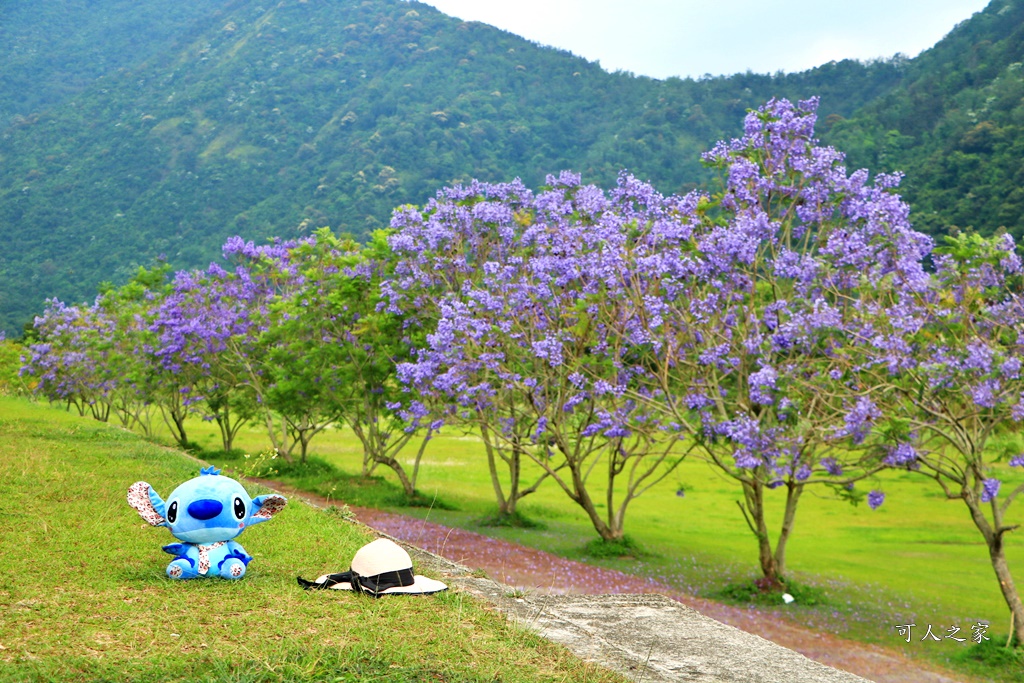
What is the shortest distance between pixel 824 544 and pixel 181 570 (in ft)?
59.3

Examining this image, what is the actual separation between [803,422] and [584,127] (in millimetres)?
90583

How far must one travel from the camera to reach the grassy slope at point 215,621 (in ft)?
19.8

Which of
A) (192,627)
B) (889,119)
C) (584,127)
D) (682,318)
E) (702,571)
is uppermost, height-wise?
(584,127)

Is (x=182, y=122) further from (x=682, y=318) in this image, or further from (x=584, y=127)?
(x=682, y=318)

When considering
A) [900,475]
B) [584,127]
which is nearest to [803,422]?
[900,475]

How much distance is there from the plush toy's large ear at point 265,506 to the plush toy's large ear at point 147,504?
2.63ft

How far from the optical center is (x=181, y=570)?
8.42 metres

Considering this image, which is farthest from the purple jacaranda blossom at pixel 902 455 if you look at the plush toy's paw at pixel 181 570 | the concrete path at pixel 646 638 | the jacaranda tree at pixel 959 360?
the plush toy's paw at pixel 181 570

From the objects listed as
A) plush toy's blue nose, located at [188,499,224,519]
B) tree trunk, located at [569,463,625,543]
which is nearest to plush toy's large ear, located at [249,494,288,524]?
plush toy's blue nose, located at [188,499,224,519]

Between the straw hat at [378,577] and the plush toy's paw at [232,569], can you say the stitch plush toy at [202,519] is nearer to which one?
the plush toy's paw at [232,569]

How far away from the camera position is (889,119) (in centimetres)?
6288

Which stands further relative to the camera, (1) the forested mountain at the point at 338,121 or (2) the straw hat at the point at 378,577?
(1) the forested mountain at the point at 338,121

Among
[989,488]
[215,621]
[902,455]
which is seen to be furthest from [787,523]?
[215,621]

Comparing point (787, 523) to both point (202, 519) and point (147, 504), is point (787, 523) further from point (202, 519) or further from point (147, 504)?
point (147, 504)
